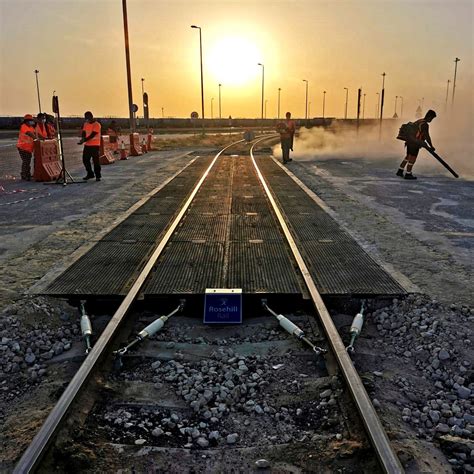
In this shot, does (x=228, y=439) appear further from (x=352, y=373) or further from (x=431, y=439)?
(x=431, y=439)

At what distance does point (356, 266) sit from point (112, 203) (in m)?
6.64

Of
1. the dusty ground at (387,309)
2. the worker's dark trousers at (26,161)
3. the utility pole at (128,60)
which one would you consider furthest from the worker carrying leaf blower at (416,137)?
the utility pole at (128,60)

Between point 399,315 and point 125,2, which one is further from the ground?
point 125,2

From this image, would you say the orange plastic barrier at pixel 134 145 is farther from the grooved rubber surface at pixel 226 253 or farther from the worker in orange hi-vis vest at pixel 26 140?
the grooved rubber surface at pixel 226 253

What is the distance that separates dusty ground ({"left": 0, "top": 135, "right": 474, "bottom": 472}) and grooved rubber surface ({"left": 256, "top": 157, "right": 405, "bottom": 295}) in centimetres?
34

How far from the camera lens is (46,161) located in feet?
49.3

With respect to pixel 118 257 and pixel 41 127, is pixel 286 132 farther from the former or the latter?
pixel 118 257

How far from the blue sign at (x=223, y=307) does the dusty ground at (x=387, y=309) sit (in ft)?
3.49

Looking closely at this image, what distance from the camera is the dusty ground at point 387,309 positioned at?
11.0ft

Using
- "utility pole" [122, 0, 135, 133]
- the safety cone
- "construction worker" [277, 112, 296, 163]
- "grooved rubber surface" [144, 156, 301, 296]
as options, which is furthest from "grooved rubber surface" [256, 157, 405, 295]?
"utility pole" [122, 0, 135, 133]

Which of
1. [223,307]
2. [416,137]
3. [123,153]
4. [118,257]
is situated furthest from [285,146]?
[223,307]

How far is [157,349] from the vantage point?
4.22 m

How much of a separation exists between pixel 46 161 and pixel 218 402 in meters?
13.3

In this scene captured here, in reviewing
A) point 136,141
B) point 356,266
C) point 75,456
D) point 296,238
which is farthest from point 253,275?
point 136,141
